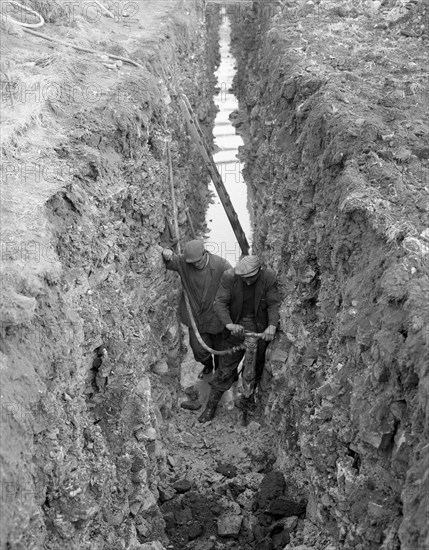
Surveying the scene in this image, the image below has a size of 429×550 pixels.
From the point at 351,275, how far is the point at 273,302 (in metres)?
2.39

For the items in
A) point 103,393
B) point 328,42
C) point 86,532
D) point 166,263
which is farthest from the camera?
point 328,42

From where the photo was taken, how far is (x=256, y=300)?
28.8 ft

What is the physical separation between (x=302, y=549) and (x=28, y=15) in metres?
9.02

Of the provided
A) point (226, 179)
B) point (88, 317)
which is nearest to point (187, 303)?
point (88, 317)

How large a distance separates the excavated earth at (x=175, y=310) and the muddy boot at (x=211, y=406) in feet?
0.60

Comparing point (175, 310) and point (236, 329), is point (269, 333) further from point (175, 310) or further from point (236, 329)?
point (175, 310)

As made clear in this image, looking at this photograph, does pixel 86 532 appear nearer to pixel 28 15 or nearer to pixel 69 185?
pixel 69 185

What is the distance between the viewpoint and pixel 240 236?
11562mm

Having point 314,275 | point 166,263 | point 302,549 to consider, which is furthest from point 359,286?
point 166,263

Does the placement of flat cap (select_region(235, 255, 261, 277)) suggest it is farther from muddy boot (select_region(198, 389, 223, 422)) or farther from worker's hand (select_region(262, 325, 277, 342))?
muddy boot (select_region(198, 389, 223, 422))

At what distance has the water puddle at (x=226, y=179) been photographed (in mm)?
14211

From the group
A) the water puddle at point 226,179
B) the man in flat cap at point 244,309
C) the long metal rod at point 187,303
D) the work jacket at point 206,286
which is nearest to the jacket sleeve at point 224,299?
the man in flat cap at point 244,309

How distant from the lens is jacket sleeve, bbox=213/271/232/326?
884 centimetres

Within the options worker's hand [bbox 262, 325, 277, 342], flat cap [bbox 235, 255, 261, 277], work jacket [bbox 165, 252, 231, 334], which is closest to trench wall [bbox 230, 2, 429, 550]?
worker's hand [bbox 262, 325, 277, 342]
